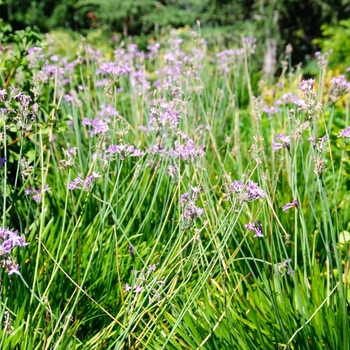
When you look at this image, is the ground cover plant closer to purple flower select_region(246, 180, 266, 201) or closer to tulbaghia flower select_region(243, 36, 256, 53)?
purple flower select_region(246, 180, 266, 201)

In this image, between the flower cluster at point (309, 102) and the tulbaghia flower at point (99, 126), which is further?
the tulbaghia flower at point (99, 126)

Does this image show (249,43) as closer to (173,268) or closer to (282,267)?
(282,267)

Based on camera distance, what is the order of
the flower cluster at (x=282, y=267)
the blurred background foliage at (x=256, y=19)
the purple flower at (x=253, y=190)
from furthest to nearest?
the blurred background foliage at (x=256, y=19) < the flower cluster at (x=282, y=267) < the purple flower at (x=253, y=190)

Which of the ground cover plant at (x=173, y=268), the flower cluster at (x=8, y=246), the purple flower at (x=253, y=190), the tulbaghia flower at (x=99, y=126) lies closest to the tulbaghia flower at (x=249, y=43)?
the ground cover plant at (x=173, y=268)

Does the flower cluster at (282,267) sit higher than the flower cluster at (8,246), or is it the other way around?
the flower cluster at (8,246)

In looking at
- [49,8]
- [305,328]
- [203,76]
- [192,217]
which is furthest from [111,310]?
[49,8]

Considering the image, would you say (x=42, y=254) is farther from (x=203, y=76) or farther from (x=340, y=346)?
(x=203, y=76)

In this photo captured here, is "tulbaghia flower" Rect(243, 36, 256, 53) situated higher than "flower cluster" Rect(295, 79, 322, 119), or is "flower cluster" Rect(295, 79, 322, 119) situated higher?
"flower cluster" Rect(295, 79, 322, 119)

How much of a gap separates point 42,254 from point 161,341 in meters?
0.62

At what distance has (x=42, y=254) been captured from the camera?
80.8 inches

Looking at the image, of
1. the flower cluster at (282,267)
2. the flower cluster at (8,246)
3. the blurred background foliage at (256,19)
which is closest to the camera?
the flower cluster at (8,246)

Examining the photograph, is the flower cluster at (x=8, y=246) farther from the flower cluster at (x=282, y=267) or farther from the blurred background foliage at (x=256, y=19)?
the blurred background foliage at (x=256, y=19)

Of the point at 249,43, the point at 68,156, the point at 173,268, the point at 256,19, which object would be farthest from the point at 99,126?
the point at 256,19

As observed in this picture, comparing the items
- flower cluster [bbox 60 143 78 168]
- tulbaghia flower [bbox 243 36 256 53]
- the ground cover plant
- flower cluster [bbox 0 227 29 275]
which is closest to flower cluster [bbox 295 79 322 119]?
the ground cover plant
